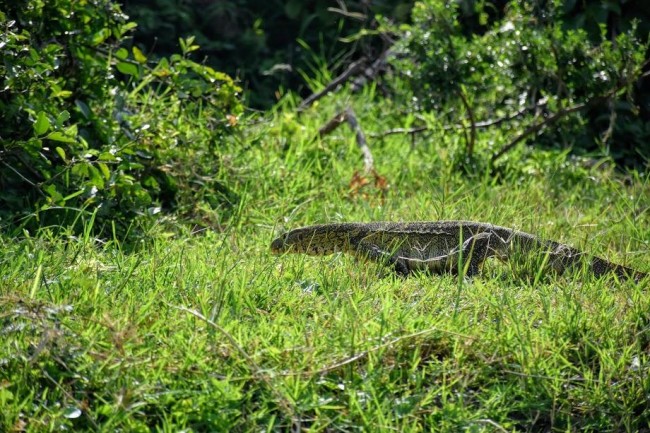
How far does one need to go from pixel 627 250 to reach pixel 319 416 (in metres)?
2.71

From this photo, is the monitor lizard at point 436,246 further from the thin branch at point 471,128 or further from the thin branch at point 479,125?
the thin branch at point 479,125

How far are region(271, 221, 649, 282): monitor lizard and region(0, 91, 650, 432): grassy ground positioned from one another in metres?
0.11

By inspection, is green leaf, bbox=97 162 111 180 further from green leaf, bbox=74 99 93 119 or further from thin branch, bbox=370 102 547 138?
thin branch, bbox=370 102 547 138

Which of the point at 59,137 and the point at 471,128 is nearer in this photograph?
the point at 59,137

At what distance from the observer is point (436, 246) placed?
6.05m

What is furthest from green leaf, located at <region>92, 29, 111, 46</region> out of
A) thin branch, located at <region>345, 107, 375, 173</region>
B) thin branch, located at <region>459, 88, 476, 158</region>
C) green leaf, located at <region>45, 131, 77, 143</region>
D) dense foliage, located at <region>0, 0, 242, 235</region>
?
thin branch, located at <region>459, 88, 476, 158</region>

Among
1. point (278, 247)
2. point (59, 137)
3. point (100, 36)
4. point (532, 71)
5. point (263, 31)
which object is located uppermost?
point (100, 36)

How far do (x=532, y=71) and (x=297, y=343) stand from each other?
458cm

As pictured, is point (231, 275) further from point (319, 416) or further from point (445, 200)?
point (445, 200)

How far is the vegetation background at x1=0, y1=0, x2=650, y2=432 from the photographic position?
4.32 m

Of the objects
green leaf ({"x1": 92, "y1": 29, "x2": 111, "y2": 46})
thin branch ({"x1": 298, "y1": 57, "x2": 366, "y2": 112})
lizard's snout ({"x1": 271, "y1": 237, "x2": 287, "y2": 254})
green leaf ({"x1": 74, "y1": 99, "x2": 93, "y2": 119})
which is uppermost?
green leaf ({"x1": 92, "y1": 29, "x2": 111, "y2": 46})

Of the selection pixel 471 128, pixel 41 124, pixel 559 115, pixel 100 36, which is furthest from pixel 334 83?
pixel 41 124

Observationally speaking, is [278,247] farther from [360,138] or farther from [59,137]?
[360,138]

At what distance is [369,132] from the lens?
9.08m
